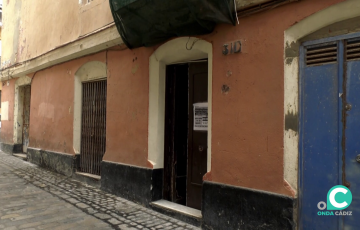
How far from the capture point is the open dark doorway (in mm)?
4977

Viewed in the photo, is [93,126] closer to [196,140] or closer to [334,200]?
[196,140]

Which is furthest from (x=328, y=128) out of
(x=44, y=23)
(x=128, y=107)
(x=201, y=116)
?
(x=44, y=23)

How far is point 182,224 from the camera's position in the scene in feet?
14.5

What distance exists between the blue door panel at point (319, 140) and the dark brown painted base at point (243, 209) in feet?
0.80

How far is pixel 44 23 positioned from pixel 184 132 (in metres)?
6.60

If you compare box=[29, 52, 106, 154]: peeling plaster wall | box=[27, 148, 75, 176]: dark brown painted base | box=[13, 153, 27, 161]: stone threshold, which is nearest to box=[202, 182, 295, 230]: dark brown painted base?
box=[29, 52, 106, 154]: peeling plaster wall

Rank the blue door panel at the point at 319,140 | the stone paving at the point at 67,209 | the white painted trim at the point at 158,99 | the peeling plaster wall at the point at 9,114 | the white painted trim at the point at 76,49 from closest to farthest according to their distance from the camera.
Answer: the blue door panel at the point at 319,140, the stone paving at the point at 67,209, the white painted trim at the point at 158,99, the white painted trim at the point at 76,49, the peeling plaster wall at the point at 9,114

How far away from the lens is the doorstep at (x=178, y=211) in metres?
4.35

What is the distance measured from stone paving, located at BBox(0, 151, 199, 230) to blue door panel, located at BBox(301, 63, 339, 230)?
1.84 meters

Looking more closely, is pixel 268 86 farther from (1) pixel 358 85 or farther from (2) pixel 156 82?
(2) pixel 156 82

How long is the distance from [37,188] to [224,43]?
5.33m

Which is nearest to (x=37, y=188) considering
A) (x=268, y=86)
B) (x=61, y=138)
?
(x=61, y=138)

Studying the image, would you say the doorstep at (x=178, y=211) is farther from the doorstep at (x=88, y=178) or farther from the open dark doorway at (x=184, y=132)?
the doorstep at (x=88, y=178)

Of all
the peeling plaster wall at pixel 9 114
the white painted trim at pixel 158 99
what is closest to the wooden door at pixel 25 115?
the peeling plaster wall at pixel 9 114
